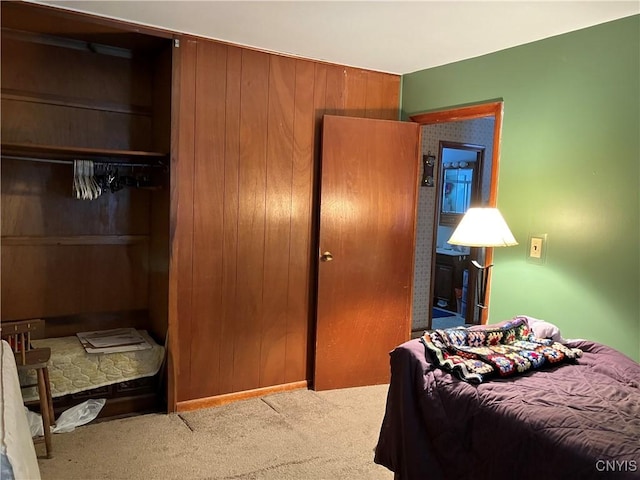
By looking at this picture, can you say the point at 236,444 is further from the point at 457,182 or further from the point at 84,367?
the point at 457,182

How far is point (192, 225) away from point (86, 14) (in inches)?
49.8

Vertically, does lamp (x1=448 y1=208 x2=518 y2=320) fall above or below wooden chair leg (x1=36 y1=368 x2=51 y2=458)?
above

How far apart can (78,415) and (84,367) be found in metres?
0.28

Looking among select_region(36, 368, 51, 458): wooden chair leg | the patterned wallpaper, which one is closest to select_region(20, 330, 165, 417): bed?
select_region(36, 368, 51, 458): wooden chair leg

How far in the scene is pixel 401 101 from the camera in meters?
3.89

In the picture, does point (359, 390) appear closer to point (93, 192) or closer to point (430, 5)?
point (93, 192)

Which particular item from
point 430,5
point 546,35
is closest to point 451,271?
point 546,35

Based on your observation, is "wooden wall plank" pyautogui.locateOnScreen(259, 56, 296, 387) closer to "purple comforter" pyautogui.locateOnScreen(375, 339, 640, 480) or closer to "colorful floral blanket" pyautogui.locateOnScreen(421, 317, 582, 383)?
"purple comforter" pyautogui.locateOnScreen(375, 339, 640, 480)

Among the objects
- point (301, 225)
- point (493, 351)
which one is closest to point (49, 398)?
point (301, 225)

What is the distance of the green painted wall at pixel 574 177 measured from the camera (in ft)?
8.17

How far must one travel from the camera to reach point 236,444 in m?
2.81

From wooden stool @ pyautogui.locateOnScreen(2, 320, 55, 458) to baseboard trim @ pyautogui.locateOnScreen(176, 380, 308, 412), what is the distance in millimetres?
744

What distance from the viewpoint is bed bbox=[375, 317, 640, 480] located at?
1616 mm

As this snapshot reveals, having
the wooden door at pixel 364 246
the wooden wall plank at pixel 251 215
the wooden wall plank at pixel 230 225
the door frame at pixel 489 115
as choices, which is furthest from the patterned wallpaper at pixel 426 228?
the wooden wall plank at pixel 230 225
